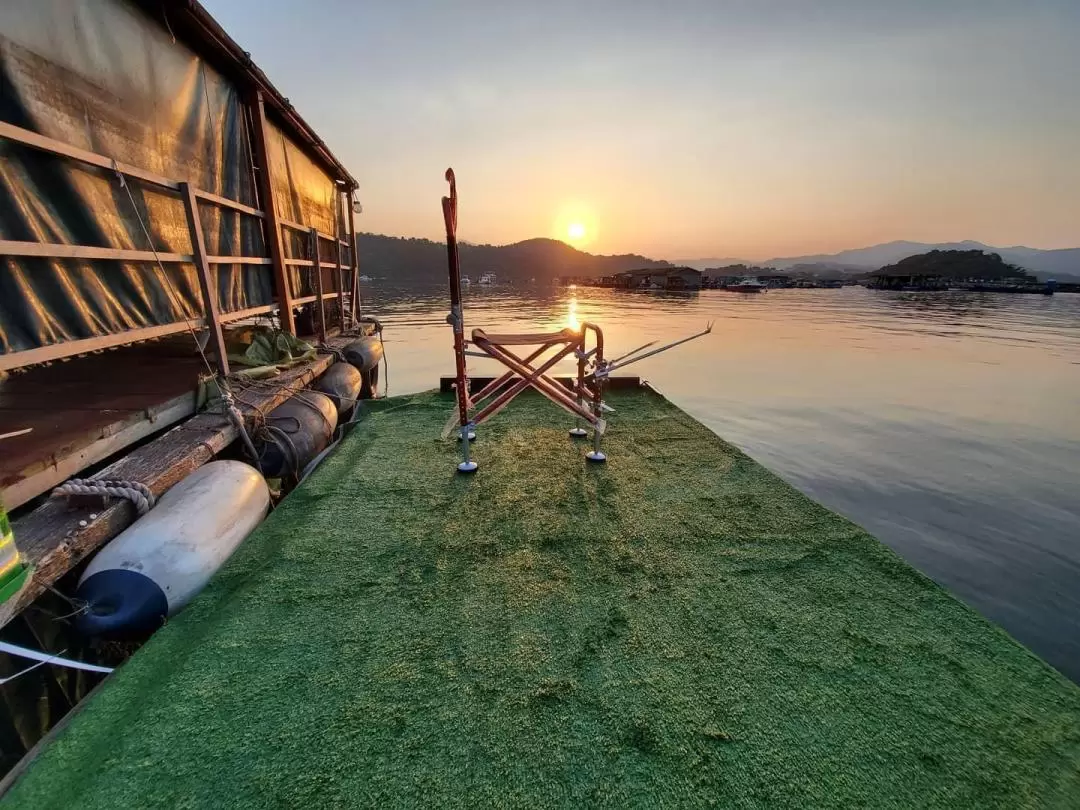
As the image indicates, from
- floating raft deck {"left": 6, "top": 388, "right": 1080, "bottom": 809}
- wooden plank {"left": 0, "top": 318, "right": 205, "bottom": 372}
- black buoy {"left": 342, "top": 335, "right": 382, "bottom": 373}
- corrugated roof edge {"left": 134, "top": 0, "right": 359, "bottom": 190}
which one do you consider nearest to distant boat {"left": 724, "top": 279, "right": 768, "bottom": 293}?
black buoy {"left": 342, "top": 335, "right": 382, "bottom": 373}

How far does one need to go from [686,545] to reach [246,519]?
11.6 ft

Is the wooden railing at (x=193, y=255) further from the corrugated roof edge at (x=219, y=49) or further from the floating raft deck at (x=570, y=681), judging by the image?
the floating raft deck at (x=570, y=681)

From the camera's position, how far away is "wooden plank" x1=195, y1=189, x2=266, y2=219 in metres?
5.72

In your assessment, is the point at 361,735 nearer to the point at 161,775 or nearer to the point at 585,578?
the point at 161,775

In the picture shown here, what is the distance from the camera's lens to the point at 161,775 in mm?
1976

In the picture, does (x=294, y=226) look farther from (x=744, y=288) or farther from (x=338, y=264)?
(x=744, y=288)

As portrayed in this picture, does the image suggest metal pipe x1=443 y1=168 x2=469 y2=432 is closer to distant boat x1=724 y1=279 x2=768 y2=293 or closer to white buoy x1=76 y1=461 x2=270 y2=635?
white buoy x1=76 y1=461 x2=270 y2=635

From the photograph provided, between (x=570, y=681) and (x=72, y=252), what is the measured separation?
5.03 m

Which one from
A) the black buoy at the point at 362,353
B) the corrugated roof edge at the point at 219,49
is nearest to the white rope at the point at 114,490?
the corrugated roof edge at the point at 219,49

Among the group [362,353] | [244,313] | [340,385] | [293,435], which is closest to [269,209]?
[244,313]

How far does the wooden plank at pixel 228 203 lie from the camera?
5.72m

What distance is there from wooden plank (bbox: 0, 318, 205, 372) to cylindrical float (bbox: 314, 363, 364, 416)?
230 centimetres

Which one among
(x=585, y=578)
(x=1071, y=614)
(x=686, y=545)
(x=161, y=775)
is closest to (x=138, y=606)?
(x=161, y=775)

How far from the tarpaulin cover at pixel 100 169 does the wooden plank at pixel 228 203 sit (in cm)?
13
